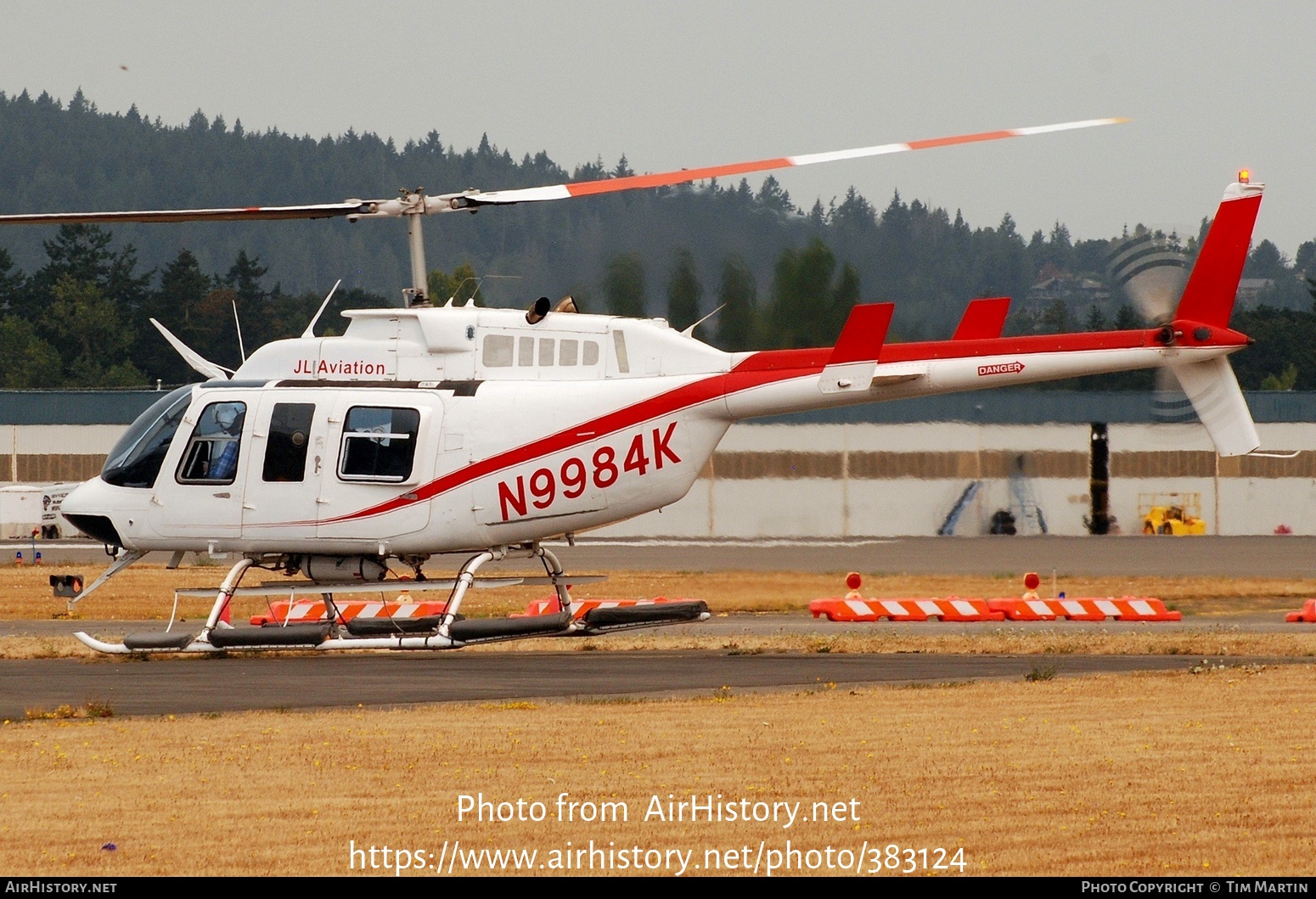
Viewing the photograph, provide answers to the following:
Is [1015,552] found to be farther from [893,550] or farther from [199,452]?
[199,452]

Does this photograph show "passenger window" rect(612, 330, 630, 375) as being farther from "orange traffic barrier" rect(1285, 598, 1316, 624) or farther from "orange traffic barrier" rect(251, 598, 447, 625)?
"orange traffic barrier" rect(1285, 598, 1316, 624)

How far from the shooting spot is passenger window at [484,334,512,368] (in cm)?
1744

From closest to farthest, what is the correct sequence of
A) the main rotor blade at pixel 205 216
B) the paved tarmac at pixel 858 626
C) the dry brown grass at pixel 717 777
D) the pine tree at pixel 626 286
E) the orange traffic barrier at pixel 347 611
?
the dry brown grass at pixel 717 777 → the main rotor blade at pixel 205 216 → the orange traffic barrier at pixel 347 611 → the paved tarmac at pixel 858 626 → the pine tree at pixel 626 286

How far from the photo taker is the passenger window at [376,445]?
17.2 m

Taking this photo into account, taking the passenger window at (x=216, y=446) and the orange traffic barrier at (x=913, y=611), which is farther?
the orange traffic barrier at (x=913, y=611)

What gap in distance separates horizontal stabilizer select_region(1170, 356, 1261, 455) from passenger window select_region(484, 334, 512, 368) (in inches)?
288

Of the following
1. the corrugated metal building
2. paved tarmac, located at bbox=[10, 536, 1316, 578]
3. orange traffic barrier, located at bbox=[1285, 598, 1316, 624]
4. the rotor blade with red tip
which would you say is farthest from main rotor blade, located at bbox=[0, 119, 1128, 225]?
the corrugated metal building

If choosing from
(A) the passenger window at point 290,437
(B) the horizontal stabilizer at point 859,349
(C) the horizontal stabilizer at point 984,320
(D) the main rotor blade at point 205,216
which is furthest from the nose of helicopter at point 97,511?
(C) the horizontal stabilizer at point 984,320

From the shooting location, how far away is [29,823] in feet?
27.6

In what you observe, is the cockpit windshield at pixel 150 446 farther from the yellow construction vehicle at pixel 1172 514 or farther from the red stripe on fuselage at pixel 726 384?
the yellow construction vehicle at pixel 1172 514

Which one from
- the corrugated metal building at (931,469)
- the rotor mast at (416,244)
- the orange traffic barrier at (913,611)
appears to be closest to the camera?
the rotor mast at (416,244)

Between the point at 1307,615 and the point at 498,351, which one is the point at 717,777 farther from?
the point at 1307,615

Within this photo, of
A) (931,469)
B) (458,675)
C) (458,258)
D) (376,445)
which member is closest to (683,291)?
(376,445)

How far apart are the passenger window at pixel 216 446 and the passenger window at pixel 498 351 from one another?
2827mm
